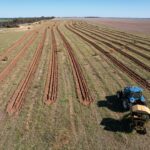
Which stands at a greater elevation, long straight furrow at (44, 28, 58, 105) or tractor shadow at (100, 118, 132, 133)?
tractor shadow at (100, 118, 132, 133)

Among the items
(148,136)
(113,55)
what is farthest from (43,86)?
(113,55)

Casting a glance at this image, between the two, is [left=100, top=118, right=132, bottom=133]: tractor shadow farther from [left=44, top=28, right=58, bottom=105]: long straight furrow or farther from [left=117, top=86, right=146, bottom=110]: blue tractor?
[left=44, top=28, right=58, bottom=105]: long straight furrow

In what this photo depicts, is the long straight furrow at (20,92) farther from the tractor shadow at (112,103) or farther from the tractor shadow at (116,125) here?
the tractor shadow at (116,125)

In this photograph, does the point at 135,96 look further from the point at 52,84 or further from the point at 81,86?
the point at 52,84

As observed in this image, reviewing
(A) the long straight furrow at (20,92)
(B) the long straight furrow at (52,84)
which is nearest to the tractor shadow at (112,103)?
(B) the long straight furrow at (52,84)

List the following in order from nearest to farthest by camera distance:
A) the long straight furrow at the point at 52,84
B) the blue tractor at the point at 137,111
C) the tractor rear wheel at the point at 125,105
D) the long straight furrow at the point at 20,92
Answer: the blue tractor at the point at 137,111 → the tractor rear wheel at the point at 125,105 → the long straight furrow at the point at 20,92 → the long straight furrow at the point at 52,84

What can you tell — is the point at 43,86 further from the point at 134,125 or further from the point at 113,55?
the point at 113,55

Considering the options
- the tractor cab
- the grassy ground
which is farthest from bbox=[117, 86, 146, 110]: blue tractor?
the grassy ground
